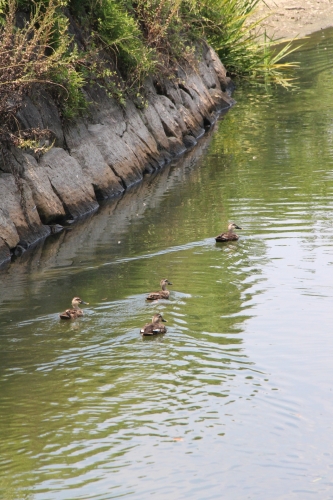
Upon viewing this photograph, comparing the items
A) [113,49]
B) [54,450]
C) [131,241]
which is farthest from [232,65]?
[54,450]

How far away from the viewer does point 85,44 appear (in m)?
20.8

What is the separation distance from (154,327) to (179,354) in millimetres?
519

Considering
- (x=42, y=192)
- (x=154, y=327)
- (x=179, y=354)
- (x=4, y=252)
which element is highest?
(x=42, y=192)

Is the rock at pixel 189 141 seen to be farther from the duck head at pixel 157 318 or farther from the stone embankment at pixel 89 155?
the duck head at pixel 157 318

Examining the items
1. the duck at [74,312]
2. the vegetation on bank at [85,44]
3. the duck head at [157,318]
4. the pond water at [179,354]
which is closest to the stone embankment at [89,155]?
the vegetation on bank at [85,44]

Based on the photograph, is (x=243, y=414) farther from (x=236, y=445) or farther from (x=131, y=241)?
(x=131, y=241)

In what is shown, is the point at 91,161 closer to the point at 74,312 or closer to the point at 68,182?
the point at 68,182

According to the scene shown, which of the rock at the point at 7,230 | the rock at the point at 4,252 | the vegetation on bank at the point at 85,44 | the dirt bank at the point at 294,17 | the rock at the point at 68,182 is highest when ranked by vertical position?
the dirt bank at the point at 294,17

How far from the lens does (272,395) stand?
10008mm

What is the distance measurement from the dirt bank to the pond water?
71.8 feet

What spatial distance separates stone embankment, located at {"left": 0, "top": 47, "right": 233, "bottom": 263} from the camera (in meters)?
16.9

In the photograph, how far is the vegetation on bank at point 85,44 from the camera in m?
16.8

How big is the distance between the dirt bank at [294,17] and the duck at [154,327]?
29652 millimetres

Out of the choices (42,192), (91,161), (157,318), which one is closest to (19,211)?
→ (42,192)
